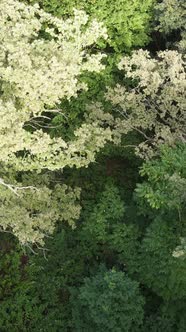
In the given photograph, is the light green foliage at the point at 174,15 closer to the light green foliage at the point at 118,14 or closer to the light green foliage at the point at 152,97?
the light green foliage at the point at 118,14

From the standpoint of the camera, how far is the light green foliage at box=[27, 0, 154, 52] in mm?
13266

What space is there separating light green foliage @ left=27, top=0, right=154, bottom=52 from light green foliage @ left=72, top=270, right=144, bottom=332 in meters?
7.01

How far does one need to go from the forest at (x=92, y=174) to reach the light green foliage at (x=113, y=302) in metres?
0.04

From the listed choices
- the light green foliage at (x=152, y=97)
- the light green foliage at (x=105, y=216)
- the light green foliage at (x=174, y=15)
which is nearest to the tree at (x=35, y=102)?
the light green foliage at (x=105, y=216)

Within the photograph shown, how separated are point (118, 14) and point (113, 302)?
27.2ft

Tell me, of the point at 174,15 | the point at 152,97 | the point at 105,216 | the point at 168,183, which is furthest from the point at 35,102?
the point at 174,15

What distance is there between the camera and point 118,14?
13227 mm

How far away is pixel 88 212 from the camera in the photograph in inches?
534

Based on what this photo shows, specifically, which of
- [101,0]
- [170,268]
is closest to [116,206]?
[170,268]

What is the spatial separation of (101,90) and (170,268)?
5983 millimetres

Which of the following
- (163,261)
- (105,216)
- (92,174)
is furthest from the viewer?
(92,174)

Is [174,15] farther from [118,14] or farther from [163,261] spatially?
[163,261]

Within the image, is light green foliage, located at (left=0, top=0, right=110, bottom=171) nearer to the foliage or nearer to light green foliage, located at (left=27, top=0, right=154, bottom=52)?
light green foliage, located at (left=27, top=0, right=154, bottom=52)

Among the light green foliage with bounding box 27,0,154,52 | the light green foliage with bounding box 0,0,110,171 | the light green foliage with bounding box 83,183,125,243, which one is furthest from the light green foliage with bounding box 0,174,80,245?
the light green foliage with bounding box 27,0,154,52
